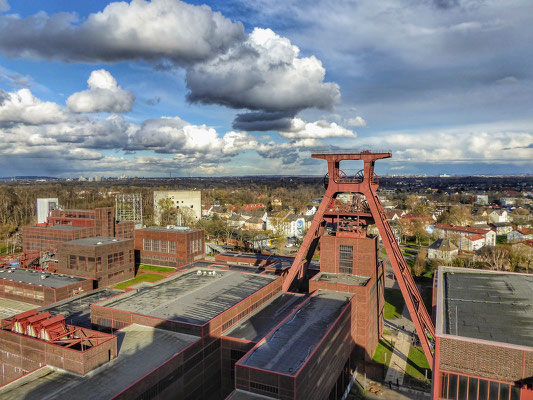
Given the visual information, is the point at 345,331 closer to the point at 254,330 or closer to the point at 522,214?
the point at 254,330

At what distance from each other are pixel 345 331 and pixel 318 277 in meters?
9.30

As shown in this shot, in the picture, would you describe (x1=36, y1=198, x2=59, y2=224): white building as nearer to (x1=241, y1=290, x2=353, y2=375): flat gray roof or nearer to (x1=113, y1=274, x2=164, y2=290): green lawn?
(x1=113, y1=274, x2=164, y2=290): green lawn

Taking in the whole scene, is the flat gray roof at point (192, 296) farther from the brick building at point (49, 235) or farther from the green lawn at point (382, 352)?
the brick building at point (49, 235)

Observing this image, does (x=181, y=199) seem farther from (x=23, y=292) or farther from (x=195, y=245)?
(x=23, y=292)

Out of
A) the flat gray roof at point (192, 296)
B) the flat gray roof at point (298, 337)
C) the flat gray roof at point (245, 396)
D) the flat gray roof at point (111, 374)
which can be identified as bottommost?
the flat gray roof at point (245, 396)

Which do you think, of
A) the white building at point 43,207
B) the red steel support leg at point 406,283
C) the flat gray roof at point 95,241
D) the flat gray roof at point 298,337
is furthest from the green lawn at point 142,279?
the white building at point 43,207

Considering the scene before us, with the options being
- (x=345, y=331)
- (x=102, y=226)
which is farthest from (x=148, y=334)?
(x=102, y=226)

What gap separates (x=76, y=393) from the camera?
878 inches

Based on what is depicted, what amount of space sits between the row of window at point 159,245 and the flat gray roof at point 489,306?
5148cm

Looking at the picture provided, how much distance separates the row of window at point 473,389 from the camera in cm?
1955

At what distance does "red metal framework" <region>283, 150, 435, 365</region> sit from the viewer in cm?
3441

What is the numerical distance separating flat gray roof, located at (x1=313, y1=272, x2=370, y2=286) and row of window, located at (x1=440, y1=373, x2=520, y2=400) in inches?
699

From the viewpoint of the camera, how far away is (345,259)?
41875mm

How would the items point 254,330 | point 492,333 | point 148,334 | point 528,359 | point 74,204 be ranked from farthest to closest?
point 74,204
point 254,330
point 148,334
point 492,333
point 528,359
